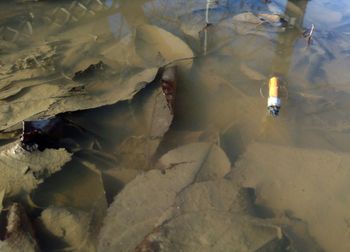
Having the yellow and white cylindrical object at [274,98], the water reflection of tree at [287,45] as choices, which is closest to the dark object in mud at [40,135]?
the yellow and white cylindrical object at [274,98]

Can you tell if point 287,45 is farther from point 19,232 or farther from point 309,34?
point 19,232

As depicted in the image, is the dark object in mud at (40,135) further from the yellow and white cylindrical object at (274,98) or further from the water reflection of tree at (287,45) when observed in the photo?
the water reflection of tree at (287,45)

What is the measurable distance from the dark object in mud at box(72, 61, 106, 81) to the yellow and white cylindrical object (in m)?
1.45

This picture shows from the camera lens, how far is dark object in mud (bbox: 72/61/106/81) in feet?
10.5

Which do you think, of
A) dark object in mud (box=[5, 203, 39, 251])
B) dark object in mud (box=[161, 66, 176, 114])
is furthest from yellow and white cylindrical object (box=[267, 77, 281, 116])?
dark object in mud (box=[5, 203, 39, 251])

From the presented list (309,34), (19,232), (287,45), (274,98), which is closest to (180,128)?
(274,98)

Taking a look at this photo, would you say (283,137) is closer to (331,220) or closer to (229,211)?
(331,220)

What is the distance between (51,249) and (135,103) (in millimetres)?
1252

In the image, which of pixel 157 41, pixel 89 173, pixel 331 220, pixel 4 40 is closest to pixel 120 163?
pixel 89 173

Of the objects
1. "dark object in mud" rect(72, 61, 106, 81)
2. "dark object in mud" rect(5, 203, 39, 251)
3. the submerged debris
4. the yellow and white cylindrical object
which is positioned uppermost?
the submerged debris

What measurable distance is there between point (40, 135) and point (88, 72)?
920 mm

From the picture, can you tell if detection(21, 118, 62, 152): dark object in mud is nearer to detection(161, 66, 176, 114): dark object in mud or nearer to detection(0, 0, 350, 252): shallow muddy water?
detection(0, 0, 350, 252): shallow muddy water

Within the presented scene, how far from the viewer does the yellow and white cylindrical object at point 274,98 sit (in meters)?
2.92

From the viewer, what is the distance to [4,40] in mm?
3807
